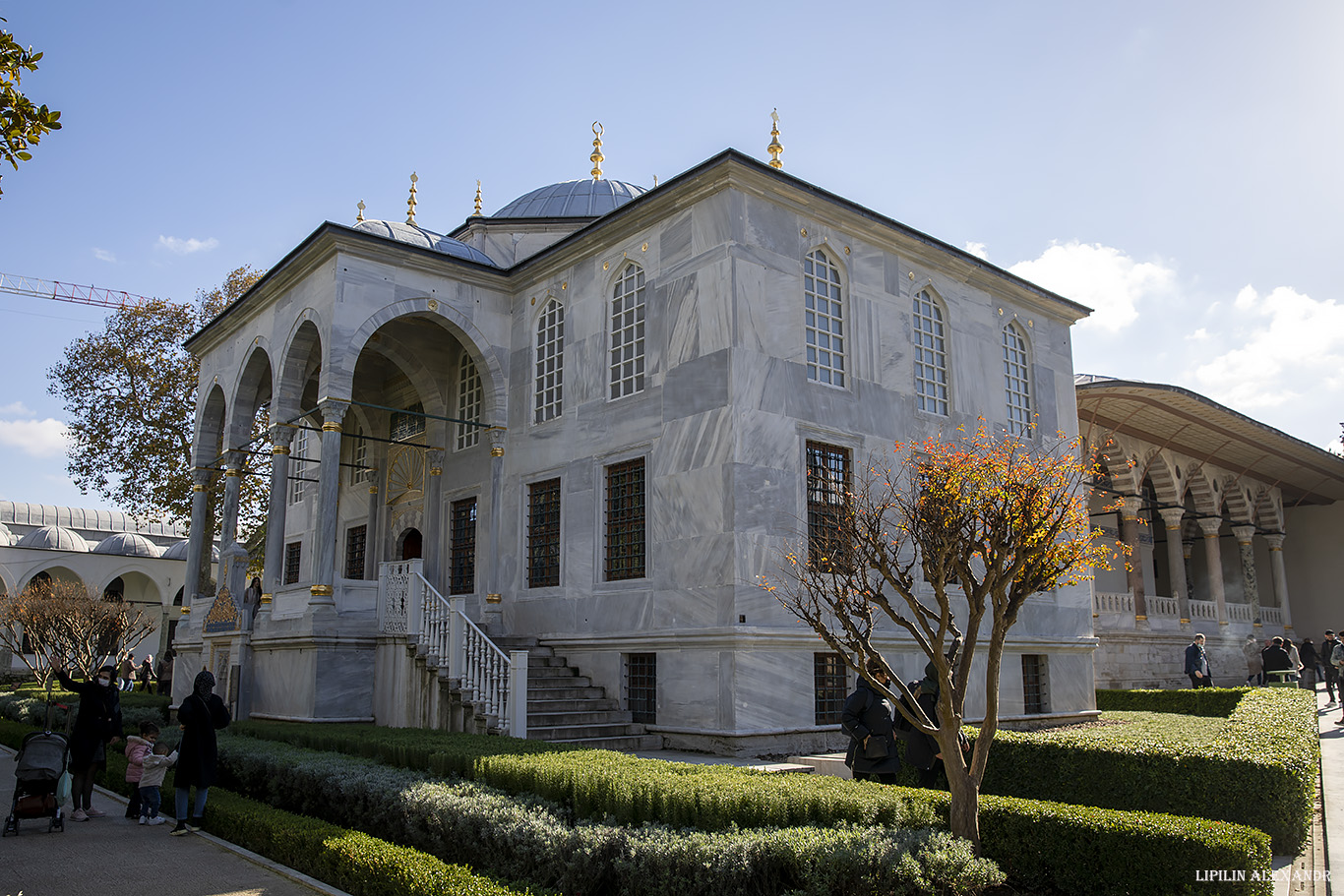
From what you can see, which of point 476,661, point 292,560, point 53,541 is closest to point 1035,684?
point 476,661

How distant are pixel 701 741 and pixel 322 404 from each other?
7751mm

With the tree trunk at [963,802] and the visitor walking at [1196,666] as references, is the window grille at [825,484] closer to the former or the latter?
the tree trunk at [963,802]

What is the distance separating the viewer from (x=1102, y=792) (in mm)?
9133

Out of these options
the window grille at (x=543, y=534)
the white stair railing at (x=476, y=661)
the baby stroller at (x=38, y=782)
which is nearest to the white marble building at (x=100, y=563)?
the window grille at (x=543, y=534)

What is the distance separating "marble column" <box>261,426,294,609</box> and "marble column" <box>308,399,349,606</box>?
143 cm

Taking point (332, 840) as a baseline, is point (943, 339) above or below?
above

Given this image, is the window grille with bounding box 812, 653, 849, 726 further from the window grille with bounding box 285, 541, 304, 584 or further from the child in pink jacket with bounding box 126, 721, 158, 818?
the window grille with bounding box 285, 541, 304, 584

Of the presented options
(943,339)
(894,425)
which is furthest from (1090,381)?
(894,425)

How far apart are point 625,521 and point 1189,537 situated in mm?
28104

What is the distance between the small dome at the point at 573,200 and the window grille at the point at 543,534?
7672mm

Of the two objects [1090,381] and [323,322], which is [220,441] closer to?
[323,322]

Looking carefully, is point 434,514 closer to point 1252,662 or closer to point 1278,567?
point 1252,662

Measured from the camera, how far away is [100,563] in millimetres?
43781

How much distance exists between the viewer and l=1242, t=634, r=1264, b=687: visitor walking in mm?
29050
